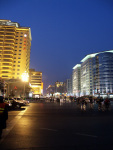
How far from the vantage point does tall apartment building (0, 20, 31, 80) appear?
89.3 metres

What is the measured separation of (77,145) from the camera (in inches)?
208

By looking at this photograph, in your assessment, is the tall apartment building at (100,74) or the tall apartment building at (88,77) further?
the tall apartment building at (88,77)

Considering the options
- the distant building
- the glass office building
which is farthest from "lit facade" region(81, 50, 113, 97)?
the distant building

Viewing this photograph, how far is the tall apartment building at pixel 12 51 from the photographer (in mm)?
89312

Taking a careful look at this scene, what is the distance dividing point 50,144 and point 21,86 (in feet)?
230

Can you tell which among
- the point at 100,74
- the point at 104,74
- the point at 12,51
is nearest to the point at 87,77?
the point at 100,74

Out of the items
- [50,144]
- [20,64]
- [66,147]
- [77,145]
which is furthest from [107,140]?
[20,64]

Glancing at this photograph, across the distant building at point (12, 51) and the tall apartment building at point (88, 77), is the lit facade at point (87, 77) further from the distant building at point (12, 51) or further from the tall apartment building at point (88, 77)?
the distant building at point (12, 51)

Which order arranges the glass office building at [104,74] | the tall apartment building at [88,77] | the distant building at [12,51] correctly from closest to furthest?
the distant building at [12,51]
the glass office building at [104,74]
the tall apartment building at [88,77]

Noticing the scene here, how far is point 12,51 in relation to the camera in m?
91.9

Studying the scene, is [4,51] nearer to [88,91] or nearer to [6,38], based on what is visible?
[6,38]

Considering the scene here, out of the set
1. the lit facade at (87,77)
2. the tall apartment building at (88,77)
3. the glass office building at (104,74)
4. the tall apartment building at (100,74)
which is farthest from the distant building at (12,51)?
the lit facade at (87,77)

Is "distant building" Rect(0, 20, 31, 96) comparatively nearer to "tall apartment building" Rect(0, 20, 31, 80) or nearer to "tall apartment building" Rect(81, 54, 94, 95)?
"tall apartment building" Rect(0, 20, 31, 80)

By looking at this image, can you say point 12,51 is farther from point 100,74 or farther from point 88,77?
point 88,77
